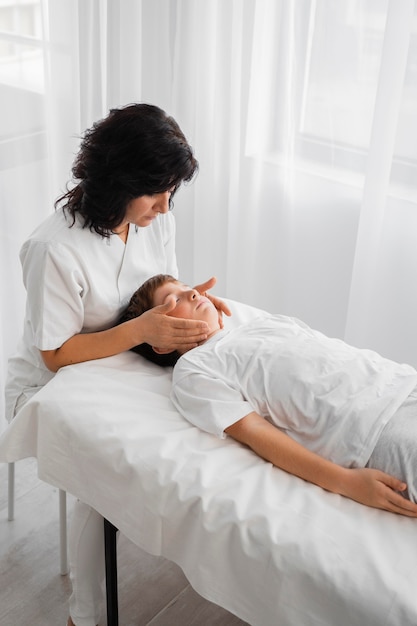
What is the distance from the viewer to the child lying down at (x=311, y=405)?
1441 millimetres

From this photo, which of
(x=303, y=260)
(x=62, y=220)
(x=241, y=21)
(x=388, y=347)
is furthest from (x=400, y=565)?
(x=241, y=21)

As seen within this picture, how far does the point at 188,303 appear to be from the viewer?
1.80 meters

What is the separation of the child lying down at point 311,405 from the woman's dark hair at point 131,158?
0.26 metres

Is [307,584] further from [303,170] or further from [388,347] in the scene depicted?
[303,170]

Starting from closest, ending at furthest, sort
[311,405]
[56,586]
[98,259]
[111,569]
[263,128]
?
[311,405], [111,569], [98,259], [56,586], [263,128]

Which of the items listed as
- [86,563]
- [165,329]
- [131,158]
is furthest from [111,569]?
[131,158]

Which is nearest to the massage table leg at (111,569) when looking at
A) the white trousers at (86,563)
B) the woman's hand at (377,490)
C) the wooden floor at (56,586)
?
the white trousers at (86,563)

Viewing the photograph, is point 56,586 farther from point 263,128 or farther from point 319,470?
point 263,128

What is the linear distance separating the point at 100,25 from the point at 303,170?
78cm

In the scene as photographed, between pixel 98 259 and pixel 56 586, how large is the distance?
0.88 m

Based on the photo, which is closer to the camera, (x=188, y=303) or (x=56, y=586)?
(x=188, y=303)

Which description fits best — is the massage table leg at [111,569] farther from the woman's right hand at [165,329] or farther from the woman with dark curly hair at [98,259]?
the woman's right hand at [165,329]

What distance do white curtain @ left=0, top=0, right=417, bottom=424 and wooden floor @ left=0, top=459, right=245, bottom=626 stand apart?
570mm

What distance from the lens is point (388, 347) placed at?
253 centimetres
